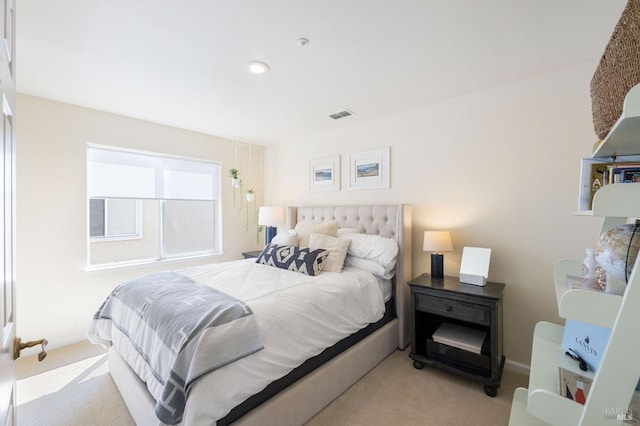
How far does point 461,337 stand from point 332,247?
132 centimetres

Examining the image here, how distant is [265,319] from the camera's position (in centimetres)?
155

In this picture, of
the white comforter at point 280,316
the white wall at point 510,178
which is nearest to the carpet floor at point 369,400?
the white comforter at point 280,316

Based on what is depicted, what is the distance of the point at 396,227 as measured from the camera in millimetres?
2746

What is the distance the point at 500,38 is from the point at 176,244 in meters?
3.93

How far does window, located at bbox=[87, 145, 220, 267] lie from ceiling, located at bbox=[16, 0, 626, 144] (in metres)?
0.74

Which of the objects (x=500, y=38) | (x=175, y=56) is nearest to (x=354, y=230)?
(x=500, y=38)

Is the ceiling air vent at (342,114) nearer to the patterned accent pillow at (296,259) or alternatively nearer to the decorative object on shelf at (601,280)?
the patterned accent pillow at (296,259)

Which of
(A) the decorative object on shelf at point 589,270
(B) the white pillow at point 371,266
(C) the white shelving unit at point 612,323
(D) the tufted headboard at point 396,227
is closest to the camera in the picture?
(C) the white shelving unit at point 612,323

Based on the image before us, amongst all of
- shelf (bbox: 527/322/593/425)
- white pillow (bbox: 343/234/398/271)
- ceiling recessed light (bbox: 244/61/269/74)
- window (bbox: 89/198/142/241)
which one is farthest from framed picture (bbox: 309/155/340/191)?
Answer: shelf (bbox: 527/322/593/425)

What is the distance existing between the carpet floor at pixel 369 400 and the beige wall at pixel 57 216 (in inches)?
24.6

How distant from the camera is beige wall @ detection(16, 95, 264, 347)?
2.56 meters

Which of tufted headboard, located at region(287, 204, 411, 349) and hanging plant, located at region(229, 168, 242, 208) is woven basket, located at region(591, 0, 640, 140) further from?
hanging plant, located at region(229, 168, 242, 208)

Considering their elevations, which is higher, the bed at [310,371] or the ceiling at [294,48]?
the ceiling at [294,48]

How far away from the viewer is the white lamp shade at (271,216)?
152 inches
